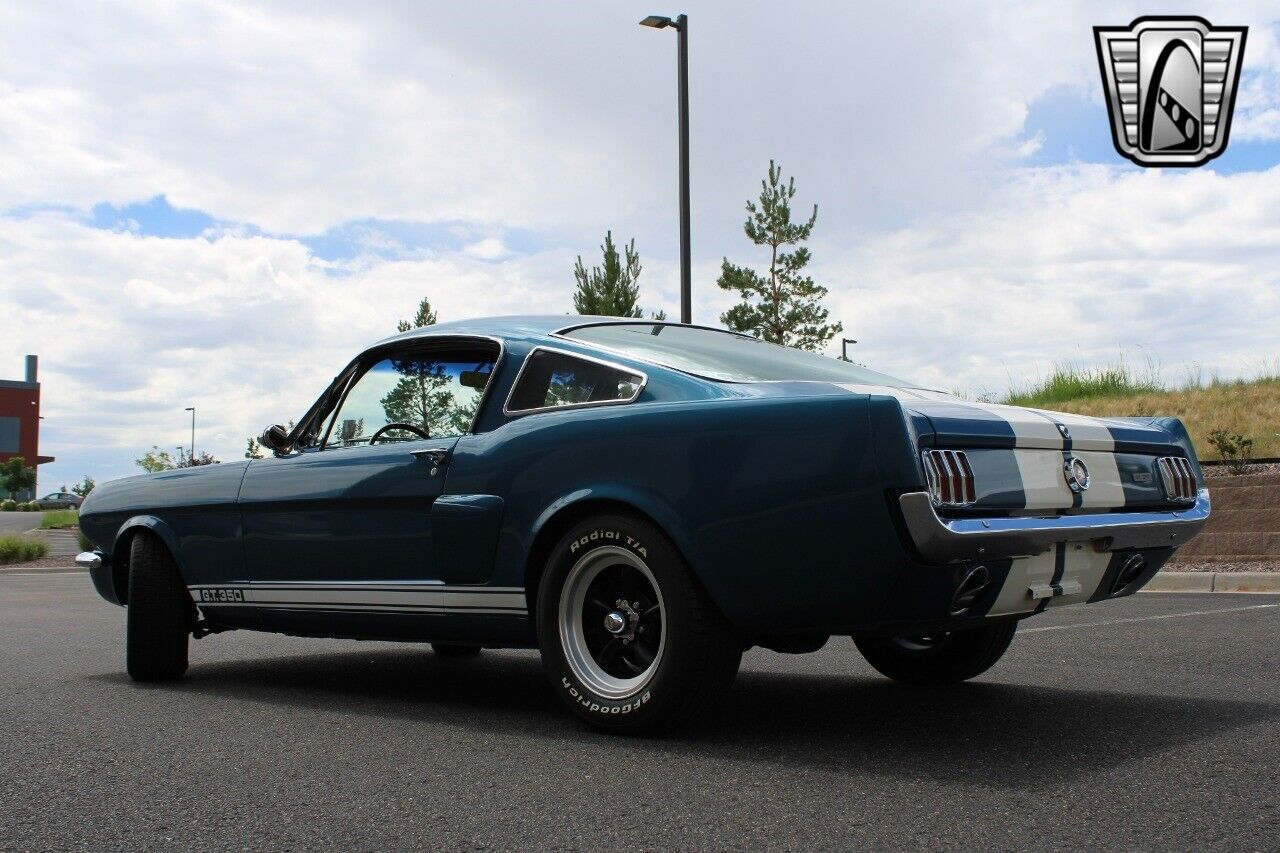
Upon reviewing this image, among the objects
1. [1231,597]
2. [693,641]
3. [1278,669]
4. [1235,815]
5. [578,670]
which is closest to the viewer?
[1235,815]

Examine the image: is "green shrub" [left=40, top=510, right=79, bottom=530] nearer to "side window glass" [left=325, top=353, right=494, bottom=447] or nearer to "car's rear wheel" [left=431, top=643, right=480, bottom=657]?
"car's rear wheel" [left=431, top=643, right=480, bottom=657]

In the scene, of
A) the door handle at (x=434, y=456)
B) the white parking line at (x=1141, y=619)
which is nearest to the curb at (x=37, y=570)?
the white parking line at (x=1141, y=619)

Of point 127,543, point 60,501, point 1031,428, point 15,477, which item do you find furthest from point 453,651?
point 15,477

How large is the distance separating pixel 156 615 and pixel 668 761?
3101 millimetres

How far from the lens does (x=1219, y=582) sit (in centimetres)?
1155

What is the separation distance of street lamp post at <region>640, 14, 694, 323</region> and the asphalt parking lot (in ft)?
33.8

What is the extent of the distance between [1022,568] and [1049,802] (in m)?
0.85

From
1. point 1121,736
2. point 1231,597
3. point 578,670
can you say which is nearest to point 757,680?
point 578,670

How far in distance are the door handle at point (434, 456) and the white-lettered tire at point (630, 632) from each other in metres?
0.66

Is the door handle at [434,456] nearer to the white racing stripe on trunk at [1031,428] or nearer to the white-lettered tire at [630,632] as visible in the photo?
the white-lettered tire at [630,632]

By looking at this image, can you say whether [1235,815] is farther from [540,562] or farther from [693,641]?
[540,562]

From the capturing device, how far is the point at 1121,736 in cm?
413

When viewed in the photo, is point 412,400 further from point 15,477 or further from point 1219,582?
point 15,477

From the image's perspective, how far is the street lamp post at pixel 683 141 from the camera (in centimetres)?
1636
